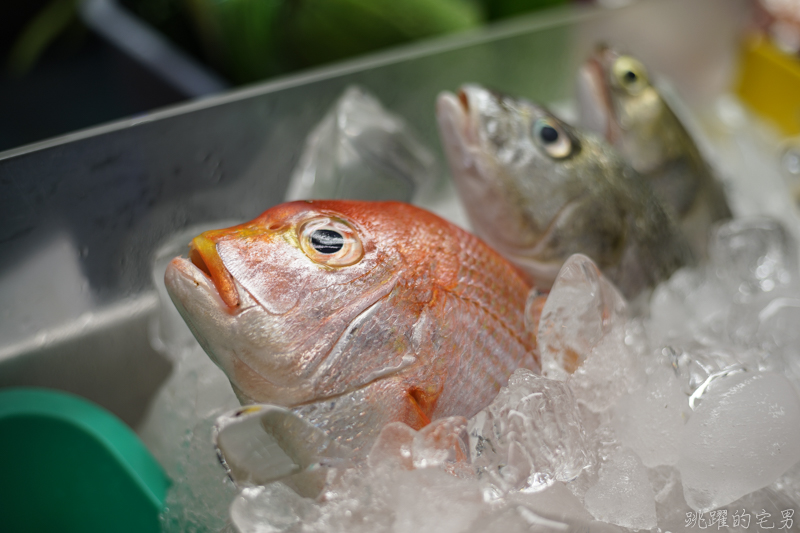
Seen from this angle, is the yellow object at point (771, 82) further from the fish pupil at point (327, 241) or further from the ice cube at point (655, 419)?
the fish pupil at point (327, 241)

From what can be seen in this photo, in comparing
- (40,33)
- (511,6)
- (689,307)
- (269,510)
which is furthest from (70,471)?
(40,33)

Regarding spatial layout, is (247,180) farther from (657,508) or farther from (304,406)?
(657,508)

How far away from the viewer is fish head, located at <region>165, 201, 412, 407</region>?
0.39 meters

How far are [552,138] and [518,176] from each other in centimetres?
7

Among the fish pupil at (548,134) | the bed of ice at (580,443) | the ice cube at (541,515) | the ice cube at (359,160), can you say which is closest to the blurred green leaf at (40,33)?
the ice cube at (359,160)

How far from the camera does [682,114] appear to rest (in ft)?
3.87

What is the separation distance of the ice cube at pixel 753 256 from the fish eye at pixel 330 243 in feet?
1.71

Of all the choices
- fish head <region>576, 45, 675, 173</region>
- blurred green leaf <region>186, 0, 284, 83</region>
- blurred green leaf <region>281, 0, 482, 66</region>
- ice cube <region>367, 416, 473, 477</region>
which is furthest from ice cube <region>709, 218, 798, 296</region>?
blurred green leaf <region>186, 0, 284, 83</region>

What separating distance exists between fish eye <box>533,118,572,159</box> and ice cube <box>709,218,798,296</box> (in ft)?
0.85

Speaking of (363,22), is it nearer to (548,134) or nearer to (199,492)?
(548,134)

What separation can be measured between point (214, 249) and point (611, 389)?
1.06ft

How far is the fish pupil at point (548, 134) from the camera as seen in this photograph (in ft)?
2.11

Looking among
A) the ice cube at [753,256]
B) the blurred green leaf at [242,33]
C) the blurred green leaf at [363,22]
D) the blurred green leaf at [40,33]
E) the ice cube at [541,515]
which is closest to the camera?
the ice cube at [541,515]

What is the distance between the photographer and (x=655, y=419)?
476mm
